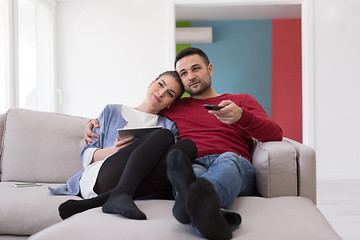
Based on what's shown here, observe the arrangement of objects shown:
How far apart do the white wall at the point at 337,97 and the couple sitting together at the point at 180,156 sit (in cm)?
306

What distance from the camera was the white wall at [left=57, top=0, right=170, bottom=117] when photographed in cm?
511

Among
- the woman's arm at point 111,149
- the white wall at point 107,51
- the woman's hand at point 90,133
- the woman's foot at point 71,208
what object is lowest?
the woman's foot at point 71,208

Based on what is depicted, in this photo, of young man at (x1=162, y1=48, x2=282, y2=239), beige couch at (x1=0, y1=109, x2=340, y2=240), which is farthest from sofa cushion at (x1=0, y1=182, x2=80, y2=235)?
young man at (x1=162, y1=48, x2=282, y2=239)

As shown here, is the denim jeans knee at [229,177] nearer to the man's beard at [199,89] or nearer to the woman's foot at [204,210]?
the woman's foot at [204,210]

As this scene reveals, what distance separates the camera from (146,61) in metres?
5.11

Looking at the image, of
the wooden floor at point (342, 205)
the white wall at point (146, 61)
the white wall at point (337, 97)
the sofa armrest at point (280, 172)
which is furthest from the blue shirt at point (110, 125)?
the white wall at point (337, 97)

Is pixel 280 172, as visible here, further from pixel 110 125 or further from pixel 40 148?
pixel 40 148

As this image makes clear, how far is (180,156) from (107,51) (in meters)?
4.32

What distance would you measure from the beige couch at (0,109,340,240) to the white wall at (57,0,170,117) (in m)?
2.88

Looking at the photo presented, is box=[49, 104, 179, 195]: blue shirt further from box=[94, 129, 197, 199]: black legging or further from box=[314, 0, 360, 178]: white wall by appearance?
box=[314, 0, 360, 178]: white wall

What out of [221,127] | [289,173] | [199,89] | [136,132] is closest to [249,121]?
[221,127]

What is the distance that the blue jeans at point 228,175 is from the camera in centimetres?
133

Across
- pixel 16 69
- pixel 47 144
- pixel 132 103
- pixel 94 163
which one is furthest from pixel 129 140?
pixel 132 103

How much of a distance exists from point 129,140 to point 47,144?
68cm
